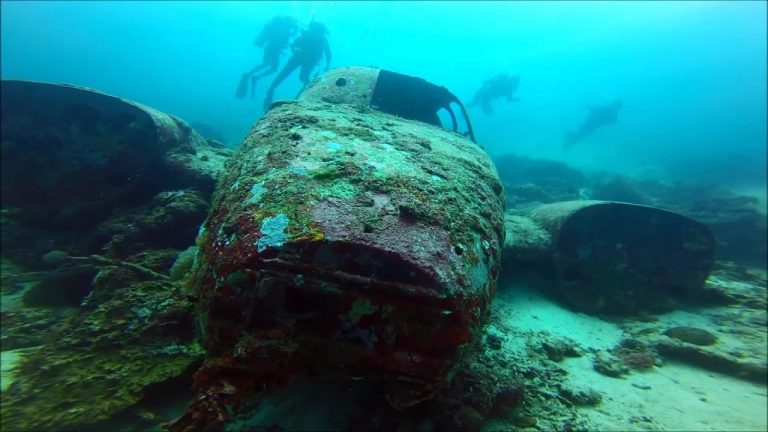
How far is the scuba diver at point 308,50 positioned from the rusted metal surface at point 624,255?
12420 mm

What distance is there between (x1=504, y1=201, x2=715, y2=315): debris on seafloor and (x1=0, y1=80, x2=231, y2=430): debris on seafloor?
14.6 feet

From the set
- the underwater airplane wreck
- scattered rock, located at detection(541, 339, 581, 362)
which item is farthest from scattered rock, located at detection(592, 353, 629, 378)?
the underwater airplane wreck

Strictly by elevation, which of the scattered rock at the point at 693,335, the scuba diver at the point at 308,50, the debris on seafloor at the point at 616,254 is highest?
the scuba diver at the point at 308,50

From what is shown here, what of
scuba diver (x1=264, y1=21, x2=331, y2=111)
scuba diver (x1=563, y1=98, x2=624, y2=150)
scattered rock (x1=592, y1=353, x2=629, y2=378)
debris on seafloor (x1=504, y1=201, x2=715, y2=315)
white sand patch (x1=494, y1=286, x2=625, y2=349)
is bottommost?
scattered rock (x1=592, y1=353, x2=629, y2=378)

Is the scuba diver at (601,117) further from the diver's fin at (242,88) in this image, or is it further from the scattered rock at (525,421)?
the scattered rock at (525,421)

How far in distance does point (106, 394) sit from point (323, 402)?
55.2 inches

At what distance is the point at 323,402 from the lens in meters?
2.47

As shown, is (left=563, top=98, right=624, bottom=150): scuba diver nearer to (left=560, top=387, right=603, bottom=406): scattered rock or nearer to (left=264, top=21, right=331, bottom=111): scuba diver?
(left=264, top=21, right=331, bottom=111): scuba diver

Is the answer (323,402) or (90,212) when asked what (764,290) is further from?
(90,212)

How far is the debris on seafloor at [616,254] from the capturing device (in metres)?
5.26

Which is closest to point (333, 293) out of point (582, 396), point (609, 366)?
point (582, 396)

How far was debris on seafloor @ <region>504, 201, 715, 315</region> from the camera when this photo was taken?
5258 millimetres

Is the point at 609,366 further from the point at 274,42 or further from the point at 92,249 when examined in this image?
the point at 274,42

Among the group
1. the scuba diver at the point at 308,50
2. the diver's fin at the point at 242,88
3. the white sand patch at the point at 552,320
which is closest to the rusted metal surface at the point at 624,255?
the white sand patch at the point at 552,320
